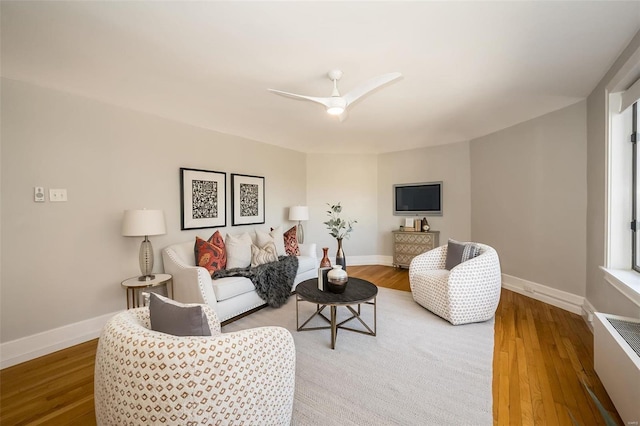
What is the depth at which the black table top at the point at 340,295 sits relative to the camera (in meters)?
2.42

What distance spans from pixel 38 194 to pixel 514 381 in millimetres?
4202

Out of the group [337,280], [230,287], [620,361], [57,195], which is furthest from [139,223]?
[620,361]

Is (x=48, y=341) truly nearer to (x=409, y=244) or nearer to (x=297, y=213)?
(x=297, y=213)

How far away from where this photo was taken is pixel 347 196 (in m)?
5.84

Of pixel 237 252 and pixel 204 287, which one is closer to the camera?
pixel 204 287

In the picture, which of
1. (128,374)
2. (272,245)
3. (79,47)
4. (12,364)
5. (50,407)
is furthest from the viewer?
(272,245)

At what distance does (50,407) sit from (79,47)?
8.15 feet

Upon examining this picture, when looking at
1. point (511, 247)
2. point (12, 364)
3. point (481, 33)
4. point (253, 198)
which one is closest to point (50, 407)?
point (12, 364)

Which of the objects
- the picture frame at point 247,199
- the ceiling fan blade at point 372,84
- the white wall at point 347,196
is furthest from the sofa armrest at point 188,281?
the white wall at point 347,196

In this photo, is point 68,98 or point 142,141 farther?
point 142,141

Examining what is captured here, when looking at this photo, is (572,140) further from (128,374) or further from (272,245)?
(128,374)

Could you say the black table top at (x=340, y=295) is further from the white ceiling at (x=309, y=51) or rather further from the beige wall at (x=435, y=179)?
the beige wall at (x=435, y=179)

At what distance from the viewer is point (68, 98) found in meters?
2.63

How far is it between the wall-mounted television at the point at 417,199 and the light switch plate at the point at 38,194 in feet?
17.0
